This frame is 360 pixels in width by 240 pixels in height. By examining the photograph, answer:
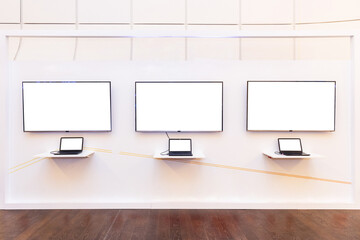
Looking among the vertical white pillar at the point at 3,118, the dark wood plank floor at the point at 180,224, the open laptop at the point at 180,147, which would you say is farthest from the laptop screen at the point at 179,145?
the vertical white pillar at the point at 3,118

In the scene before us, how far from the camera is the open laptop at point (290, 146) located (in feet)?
9.93

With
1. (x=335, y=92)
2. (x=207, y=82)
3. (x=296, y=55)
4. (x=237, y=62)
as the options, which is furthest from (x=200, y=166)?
(x=296, y=55)

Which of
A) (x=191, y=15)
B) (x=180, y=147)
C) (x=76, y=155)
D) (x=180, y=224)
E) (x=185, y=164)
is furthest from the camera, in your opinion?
(x=191, y=15)

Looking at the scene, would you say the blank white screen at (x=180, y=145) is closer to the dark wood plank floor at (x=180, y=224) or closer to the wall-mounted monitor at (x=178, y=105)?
the wall-mounted monitor at (x=178, y=105)

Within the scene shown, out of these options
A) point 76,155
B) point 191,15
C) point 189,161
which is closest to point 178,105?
point 189,161

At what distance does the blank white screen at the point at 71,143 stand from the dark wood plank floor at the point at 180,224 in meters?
0.85

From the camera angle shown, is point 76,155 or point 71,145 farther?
point 71,145

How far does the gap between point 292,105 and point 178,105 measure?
155cm

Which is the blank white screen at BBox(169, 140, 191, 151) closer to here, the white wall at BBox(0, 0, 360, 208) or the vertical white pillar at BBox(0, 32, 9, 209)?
the white wall at BBox(0, 0, 360, 208)

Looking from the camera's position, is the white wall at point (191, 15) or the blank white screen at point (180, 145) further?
the white wall at point (191, 15)

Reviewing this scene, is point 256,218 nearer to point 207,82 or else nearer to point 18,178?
point 207,82

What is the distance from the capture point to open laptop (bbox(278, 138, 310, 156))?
3025mm

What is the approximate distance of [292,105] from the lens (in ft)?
10.1

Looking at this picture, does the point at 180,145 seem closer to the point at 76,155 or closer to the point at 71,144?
the point at 76,155
